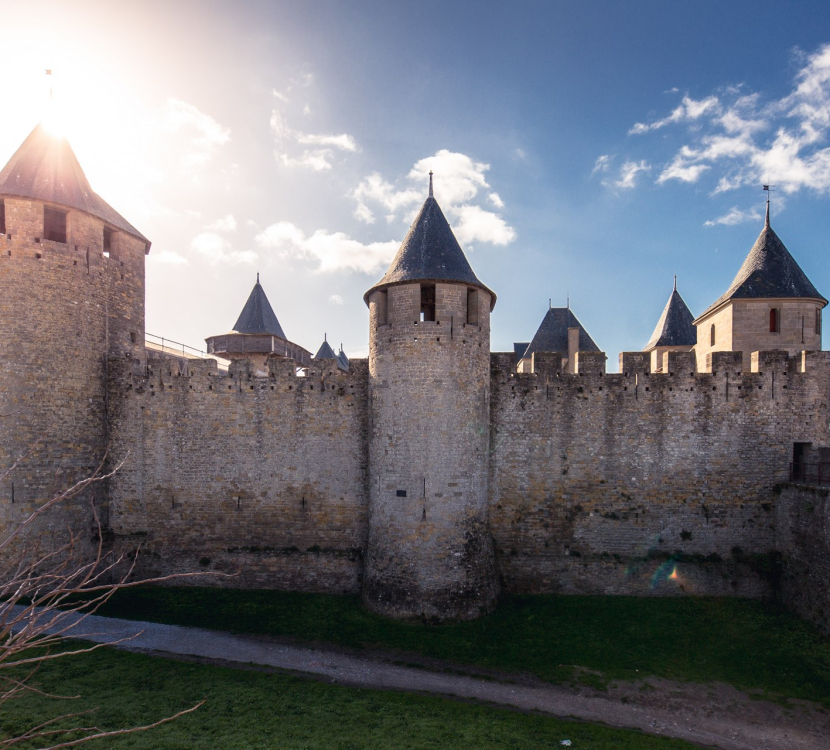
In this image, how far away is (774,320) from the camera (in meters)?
15.1

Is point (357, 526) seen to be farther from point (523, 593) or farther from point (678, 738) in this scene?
point (678, 738)

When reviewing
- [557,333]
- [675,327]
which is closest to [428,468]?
[557,333]

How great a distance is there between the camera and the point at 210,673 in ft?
34.7

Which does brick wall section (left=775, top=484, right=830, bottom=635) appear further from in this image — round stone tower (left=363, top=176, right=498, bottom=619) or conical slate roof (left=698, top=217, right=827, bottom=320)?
round stone tower (left=363, top=176, right=498, bottom=619)

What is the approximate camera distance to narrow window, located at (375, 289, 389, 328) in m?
13.4

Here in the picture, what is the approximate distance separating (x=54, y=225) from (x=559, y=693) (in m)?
17.5

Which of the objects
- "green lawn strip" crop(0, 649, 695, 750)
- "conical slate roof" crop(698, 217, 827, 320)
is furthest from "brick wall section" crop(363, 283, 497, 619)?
"conical slate roof" crop(698, 217, 827, 320)

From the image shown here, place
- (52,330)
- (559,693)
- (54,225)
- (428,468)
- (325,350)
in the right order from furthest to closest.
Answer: (325,350) < (54,225) < (52,330) < (428,468) < (559,693)

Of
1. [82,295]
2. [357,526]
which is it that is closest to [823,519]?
[357,526]

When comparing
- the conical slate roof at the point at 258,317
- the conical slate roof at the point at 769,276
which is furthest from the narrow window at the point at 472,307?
the conical slate roof at the point at 258,317

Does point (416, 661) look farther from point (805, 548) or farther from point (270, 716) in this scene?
point (805, 548)

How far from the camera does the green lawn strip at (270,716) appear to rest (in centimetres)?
865

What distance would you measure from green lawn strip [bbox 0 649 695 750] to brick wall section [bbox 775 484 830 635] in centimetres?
585

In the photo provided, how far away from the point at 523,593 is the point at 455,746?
5654 millimetres
